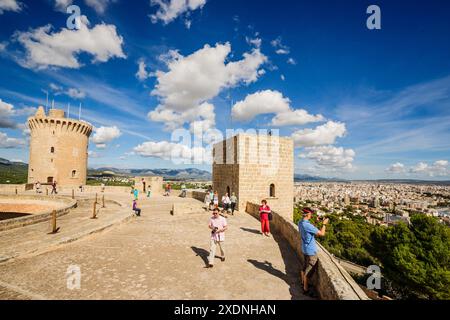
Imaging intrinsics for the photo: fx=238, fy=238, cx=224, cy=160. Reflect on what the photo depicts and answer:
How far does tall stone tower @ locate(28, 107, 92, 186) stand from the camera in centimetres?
3262

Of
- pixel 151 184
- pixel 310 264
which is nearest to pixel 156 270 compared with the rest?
pixel 310 264

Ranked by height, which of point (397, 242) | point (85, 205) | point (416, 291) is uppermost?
point (85, 205)

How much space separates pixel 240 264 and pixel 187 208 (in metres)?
8.24

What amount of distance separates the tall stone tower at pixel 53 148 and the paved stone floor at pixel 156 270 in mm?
29961

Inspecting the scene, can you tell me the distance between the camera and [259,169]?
1620 cm

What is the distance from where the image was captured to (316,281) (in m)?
5.31

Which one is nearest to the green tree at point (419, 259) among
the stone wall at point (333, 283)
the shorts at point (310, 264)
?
the stone wall at point (333, 283)

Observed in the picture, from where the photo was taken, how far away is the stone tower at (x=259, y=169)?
15797mm

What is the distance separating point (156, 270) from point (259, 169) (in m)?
11.2

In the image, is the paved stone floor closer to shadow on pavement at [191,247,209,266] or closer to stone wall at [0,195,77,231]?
shadow on pavement at [191,247,209,266]

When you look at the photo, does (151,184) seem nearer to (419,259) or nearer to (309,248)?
(309,248)

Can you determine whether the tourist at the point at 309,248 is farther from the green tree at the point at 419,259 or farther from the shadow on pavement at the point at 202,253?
the green tree at the point at 419,259
